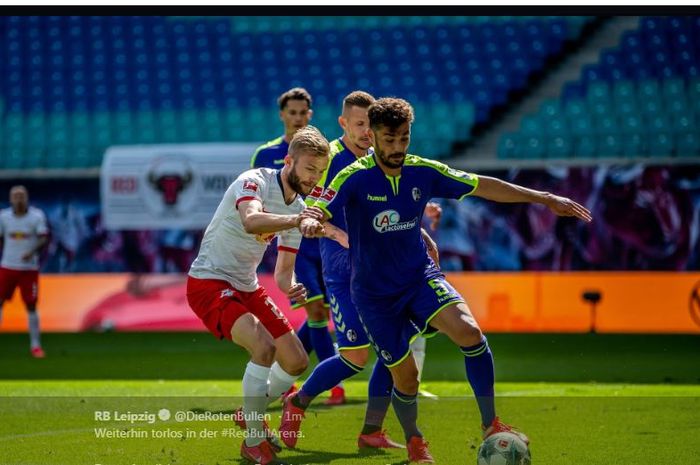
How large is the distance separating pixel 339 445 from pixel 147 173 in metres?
9.99

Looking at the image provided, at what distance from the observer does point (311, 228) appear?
541 centimetres

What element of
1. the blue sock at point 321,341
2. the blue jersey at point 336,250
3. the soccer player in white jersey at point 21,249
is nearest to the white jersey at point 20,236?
the soccer player in white jersey at point 21,249

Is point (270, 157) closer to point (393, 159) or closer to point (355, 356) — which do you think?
point (355, 356)

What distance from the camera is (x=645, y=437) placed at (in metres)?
7.01

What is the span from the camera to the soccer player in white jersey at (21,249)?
45.2 ft

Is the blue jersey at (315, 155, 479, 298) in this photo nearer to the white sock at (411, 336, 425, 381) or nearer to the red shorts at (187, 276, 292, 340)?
the red shorts at (187, 276, 292, 340)

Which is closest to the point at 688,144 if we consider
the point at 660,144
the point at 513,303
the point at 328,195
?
the point at 660,144

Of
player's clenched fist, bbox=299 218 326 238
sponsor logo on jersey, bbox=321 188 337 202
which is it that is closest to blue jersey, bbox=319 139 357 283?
sponsor logo on jersey, bbox=321 188 337 202

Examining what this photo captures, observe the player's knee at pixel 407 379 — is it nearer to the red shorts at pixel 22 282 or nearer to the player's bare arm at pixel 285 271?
the player's bare arm at pixel 285 271

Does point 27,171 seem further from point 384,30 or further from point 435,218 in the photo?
point 435,218

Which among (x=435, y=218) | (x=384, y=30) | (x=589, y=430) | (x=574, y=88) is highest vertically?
(x=384, y=30)

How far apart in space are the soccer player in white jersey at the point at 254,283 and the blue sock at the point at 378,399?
0.50m

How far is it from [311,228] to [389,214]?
28.3 inches

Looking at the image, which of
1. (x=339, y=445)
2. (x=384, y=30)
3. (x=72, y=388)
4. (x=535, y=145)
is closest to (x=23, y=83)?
(x=384, y=30)
